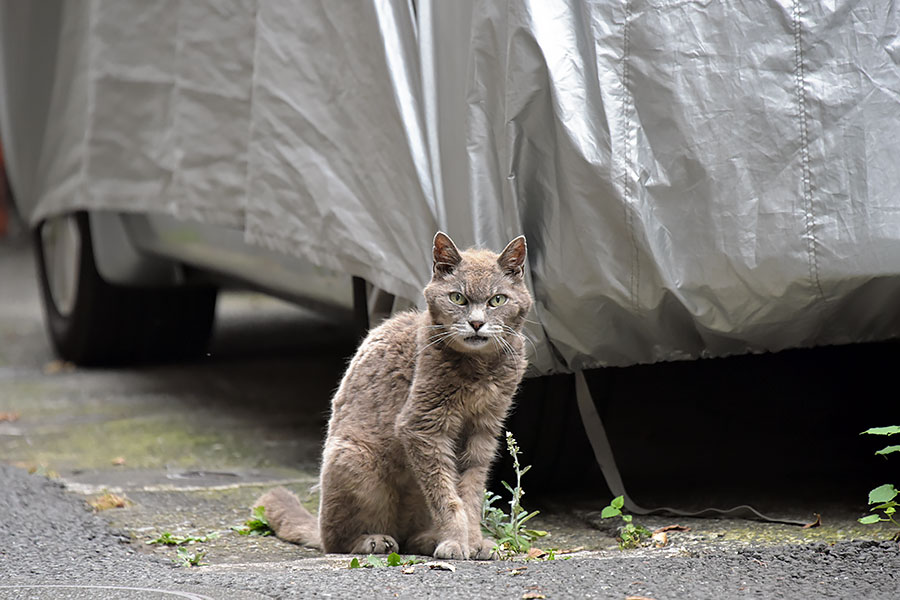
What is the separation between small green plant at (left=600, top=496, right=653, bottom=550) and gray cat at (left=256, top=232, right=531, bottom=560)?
41cm

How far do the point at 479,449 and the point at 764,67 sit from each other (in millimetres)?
1309

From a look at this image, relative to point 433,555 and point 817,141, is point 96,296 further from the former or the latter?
point 817,141

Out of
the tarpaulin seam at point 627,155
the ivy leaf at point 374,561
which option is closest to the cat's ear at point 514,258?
the tarpaulin seam at point 627,155

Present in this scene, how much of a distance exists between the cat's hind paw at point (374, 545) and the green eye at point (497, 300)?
28.6 inches

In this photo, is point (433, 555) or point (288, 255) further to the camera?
point (288, 255)

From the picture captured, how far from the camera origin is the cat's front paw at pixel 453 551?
9.82 ft

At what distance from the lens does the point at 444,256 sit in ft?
10.2

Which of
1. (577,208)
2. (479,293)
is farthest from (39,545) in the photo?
(577,208)

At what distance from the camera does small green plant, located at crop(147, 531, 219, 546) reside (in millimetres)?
3451

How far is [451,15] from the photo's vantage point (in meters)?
3.49

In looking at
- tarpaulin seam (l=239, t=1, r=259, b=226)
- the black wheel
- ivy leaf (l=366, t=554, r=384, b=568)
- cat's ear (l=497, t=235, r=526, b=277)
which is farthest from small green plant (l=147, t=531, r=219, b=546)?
the black wheel

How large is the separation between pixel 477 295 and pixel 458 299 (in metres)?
0.06

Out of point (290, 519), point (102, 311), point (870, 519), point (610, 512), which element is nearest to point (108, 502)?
point (290, 519)

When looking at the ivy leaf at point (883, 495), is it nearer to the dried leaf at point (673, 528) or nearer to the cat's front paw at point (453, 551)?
the dried leaf at point (673, 528)
